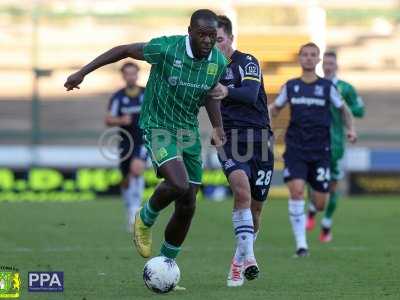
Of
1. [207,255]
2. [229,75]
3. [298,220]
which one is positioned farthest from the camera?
[298,220]

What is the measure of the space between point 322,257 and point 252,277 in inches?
123

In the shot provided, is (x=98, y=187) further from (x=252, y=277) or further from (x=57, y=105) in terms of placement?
(x=252, y=277)

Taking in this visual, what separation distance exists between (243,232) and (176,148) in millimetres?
1065

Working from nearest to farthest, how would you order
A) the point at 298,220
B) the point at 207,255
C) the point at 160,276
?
the point at 160,276 → the point at 207,255 → the point at 298,220

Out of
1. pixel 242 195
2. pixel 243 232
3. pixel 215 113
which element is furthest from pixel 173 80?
pixel 243 232

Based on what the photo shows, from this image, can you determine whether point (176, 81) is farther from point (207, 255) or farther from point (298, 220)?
point (298, 220)

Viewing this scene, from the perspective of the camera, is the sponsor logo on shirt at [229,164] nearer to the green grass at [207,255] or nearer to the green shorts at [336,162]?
the green grass at [207,255]

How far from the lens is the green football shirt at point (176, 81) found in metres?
8.93

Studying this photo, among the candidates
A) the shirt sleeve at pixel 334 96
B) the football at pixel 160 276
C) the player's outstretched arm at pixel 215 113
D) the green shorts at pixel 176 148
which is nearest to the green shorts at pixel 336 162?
the shirt sleeve at pixel 334 96

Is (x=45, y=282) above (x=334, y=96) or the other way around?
the other way around

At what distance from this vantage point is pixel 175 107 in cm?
906

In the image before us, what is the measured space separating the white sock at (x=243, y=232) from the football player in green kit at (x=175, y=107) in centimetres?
61

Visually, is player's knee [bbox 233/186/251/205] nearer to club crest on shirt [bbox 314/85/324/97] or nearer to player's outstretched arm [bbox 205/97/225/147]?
player's outstretched arm [bbox 205/97/225/147]

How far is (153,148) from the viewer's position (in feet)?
29.6
